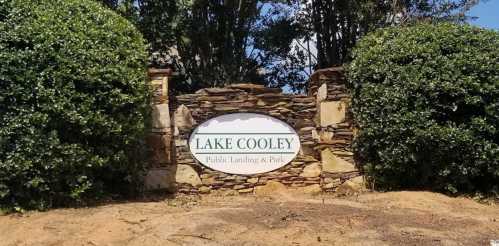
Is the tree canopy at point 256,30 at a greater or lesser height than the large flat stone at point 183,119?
greater

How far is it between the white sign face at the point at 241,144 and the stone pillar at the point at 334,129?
45 cm

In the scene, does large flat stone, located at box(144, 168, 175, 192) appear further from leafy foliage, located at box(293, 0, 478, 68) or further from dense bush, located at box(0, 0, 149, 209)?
leafy foliage, located at box(293, 0, 478, 68)

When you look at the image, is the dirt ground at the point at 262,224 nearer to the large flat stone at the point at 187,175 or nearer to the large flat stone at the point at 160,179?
the large flat stone at the point at 160,179

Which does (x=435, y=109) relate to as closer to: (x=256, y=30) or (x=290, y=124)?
(x=290, y=124)

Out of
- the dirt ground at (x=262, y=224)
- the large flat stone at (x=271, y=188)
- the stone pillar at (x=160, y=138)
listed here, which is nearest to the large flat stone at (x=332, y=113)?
the large flat stone at (x=271, y=188)

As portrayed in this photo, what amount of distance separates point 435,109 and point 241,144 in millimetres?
2493

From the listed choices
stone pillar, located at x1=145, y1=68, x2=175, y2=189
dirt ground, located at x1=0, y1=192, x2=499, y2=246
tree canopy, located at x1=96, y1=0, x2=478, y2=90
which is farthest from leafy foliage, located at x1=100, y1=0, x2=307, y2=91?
dirt ground, located at x1=0, y1=192, x2=499, y2=246

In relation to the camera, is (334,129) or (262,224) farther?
(334,129)

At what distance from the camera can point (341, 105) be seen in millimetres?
8867

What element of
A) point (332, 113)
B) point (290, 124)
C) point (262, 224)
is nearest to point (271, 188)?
point (290, 124)

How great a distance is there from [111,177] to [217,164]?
1.47m

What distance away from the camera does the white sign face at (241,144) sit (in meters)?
8.69

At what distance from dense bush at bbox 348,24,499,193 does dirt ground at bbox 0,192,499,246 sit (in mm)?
650

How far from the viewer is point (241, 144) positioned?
8.72 meters
